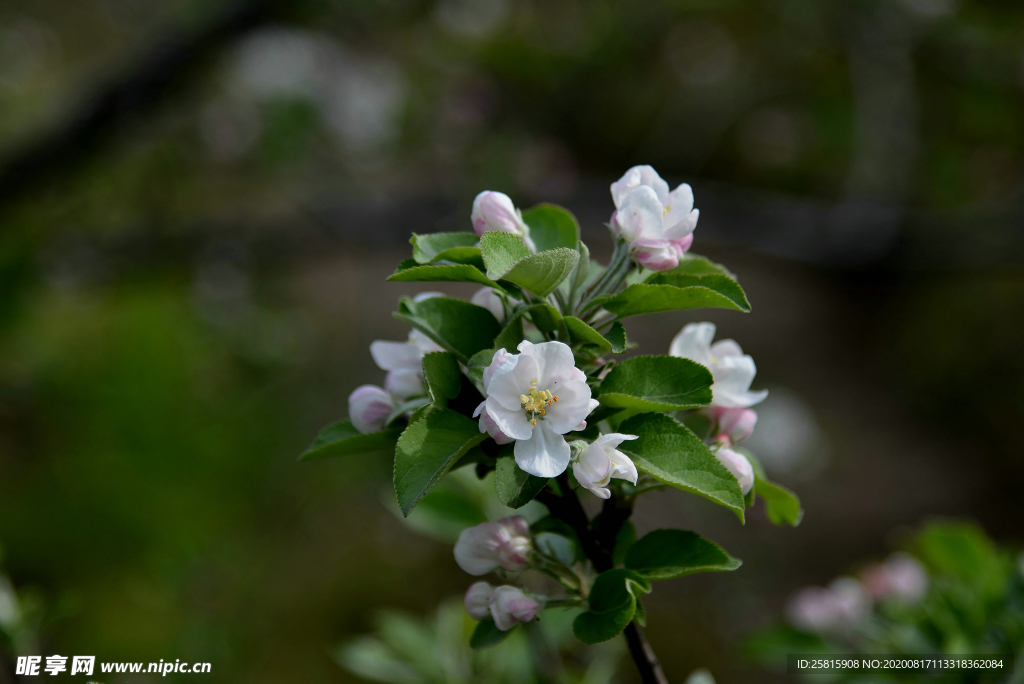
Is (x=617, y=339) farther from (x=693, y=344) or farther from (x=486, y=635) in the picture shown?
(x=486, y=635)

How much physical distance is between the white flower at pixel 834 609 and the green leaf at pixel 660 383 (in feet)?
2.63

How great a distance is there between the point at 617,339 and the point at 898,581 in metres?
0.99

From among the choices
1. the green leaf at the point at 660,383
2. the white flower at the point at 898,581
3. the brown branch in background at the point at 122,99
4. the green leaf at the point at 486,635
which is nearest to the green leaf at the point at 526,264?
the green leaf at the point at 660,383

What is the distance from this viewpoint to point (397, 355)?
0.64 meters

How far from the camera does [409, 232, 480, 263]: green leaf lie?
22.2 inches

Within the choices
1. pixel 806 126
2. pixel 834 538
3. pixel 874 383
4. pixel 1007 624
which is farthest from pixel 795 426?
pixel 806 126

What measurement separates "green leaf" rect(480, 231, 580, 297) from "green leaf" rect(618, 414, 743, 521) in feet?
0.49

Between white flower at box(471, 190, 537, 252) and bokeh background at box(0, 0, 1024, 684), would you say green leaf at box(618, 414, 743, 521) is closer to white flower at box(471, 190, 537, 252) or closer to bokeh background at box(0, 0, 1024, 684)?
white flower at box(471, 190, 537, 252)

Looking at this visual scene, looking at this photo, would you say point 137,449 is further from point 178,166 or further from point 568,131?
point 568,131

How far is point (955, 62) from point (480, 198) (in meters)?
3.63

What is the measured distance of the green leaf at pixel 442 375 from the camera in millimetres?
516

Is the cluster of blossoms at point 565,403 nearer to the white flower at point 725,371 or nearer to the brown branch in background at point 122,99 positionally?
the white flower at point 725,371

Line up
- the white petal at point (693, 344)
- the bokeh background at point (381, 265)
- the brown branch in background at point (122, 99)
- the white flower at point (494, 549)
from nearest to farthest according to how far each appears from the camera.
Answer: the white flower at point (494, 549) → the white petal at point (693, 344) → the brown branch in background at point (122, 99) → the bokeh background at point (381, 265)

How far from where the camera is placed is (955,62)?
312 centimetres
